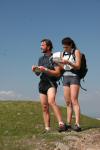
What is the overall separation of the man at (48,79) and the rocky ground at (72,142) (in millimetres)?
629

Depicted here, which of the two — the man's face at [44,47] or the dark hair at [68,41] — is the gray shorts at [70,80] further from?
the man's face at [44,47]

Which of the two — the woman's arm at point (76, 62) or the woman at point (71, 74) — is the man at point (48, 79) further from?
the woman's arm at point (76, 62)

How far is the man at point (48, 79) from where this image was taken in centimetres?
1338

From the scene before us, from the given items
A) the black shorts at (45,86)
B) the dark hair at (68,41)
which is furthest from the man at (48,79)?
the dark hair at (68,41)

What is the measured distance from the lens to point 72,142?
498 inches

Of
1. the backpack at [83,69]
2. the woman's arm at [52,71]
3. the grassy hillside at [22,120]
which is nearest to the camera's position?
the backpack at [83,69]

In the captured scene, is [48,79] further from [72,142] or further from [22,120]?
[22,120]

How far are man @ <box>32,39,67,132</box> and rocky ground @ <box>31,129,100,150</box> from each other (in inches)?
24.8

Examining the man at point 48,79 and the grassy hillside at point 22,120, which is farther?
the grassy hillside at point 22,120

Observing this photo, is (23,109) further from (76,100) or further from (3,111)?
(76,100)

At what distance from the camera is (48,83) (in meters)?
13.6

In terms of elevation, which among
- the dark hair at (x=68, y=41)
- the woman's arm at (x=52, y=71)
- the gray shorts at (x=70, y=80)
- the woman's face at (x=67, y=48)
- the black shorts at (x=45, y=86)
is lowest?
the black shorts at (x=45, y=86)

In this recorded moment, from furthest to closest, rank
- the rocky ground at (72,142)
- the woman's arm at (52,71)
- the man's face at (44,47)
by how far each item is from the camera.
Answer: the man's face at (44,47)
the woman's arm at (52,71)
the rocky ground at (72,142)

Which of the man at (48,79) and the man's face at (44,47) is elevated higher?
the man's face at (44,47)
